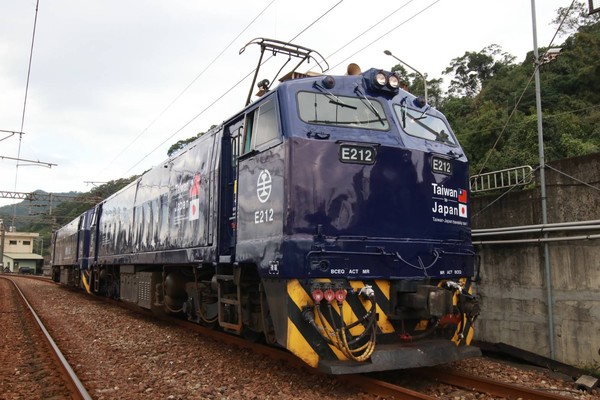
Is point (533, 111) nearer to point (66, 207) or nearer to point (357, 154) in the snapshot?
point (357, 154)

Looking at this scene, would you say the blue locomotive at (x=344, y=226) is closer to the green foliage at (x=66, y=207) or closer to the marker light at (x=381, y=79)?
the marker light at (x=381, y=79)

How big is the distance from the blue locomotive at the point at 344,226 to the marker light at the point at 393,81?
0.06ft

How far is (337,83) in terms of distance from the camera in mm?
6031

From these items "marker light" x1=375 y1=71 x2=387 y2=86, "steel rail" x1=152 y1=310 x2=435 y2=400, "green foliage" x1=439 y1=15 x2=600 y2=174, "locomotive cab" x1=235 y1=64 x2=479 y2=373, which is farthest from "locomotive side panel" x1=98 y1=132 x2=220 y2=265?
"green foliage" x1=439 y1=15 x2=600 y2=174

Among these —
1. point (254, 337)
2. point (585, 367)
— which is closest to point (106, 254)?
point (254, 337)

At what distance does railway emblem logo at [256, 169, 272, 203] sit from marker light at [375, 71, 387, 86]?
184 centimetres

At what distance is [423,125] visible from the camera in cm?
648

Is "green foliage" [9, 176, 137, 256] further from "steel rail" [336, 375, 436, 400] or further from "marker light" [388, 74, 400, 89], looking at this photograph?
"steel rail" [336, 375, 436, 400]

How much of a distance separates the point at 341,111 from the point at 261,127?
3.34 ft

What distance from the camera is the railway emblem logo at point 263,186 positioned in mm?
5617

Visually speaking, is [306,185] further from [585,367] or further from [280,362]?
[585,367]

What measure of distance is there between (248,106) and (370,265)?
273cm

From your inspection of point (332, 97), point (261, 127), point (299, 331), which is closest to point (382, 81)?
point (332, 97)

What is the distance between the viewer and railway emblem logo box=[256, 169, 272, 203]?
5617mm
